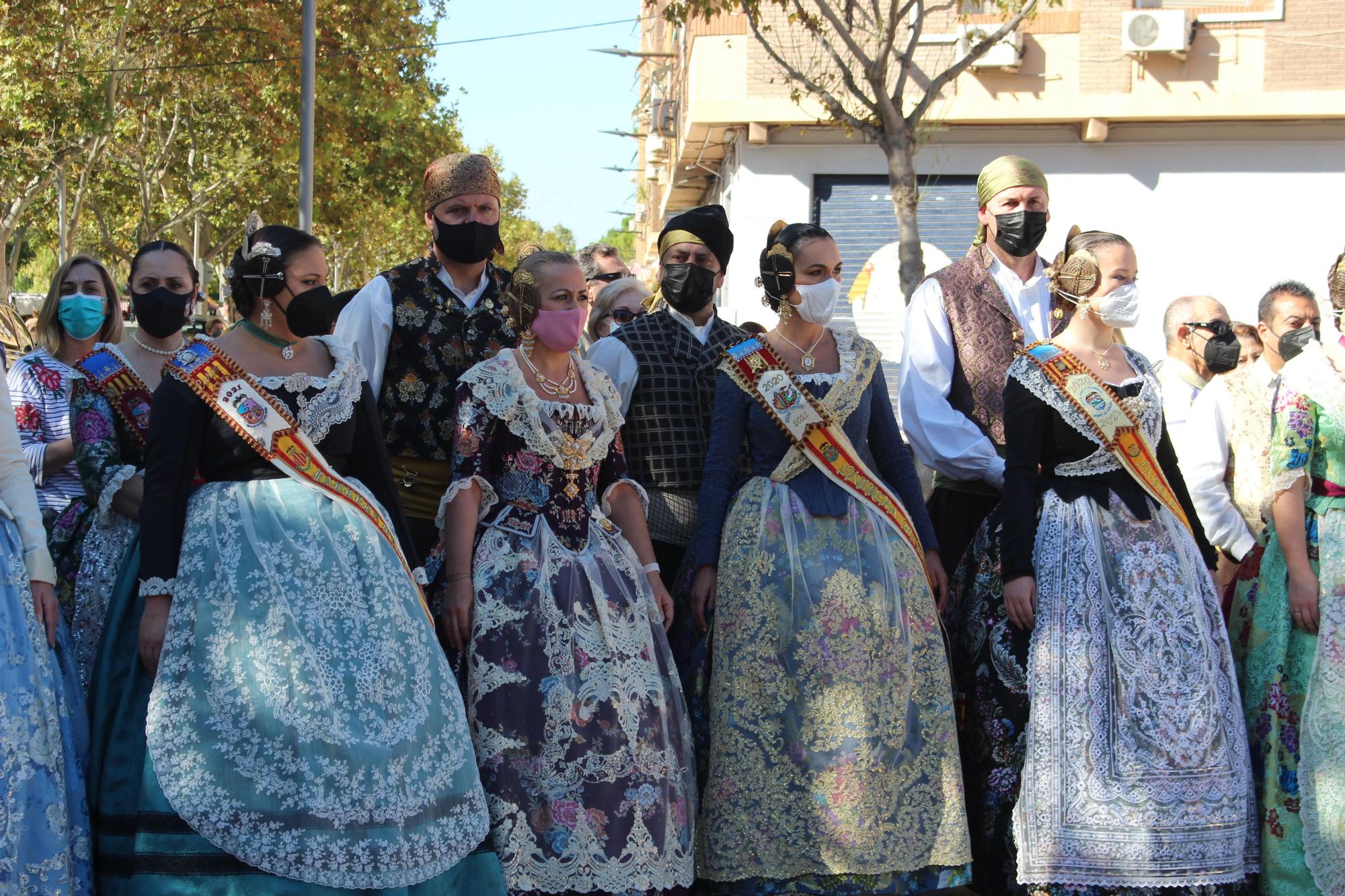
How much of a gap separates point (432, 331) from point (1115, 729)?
8.34 ft

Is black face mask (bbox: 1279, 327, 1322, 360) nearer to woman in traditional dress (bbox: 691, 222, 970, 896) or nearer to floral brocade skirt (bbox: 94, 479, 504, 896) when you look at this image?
woman in traditional dress (bbox: 691, 222, 970, 896)

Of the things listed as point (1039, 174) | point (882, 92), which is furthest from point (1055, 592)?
point (882, 92)

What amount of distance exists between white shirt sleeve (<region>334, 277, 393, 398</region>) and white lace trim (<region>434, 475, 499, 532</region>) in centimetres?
54

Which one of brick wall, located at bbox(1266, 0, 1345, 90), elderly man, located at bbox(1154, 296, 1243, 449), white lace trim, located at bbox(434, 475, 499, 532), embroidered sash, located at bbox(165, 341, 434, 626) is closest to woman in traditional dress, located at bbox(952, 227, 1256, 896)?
white lace trim, located at bbox(434, 475, 499, 532)

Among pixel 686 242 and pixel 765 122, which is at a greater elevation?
pixel 765 122

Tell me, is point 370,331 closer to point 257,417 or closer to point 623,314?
point 257,417

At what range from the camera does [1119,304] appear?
15.8ft

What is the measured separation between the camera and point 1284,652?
15.9 feet

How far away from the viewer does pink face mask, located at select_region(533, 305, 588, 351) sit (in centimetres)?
466

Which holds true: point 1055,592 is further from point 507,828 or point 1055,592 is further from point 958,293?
point 507,828

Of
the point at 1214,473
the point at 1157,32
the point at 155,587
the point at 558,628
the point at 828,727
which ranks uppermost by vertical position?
the point at 1157,32

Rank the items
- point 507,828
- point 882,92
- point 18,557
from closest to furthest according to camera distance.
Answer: point 18,557 < point 507,828 < point 882,92

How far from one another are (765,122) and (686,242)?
43.2 feet

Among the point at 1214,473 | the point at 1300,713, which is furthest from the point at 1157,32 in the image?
the point at 1300,713
